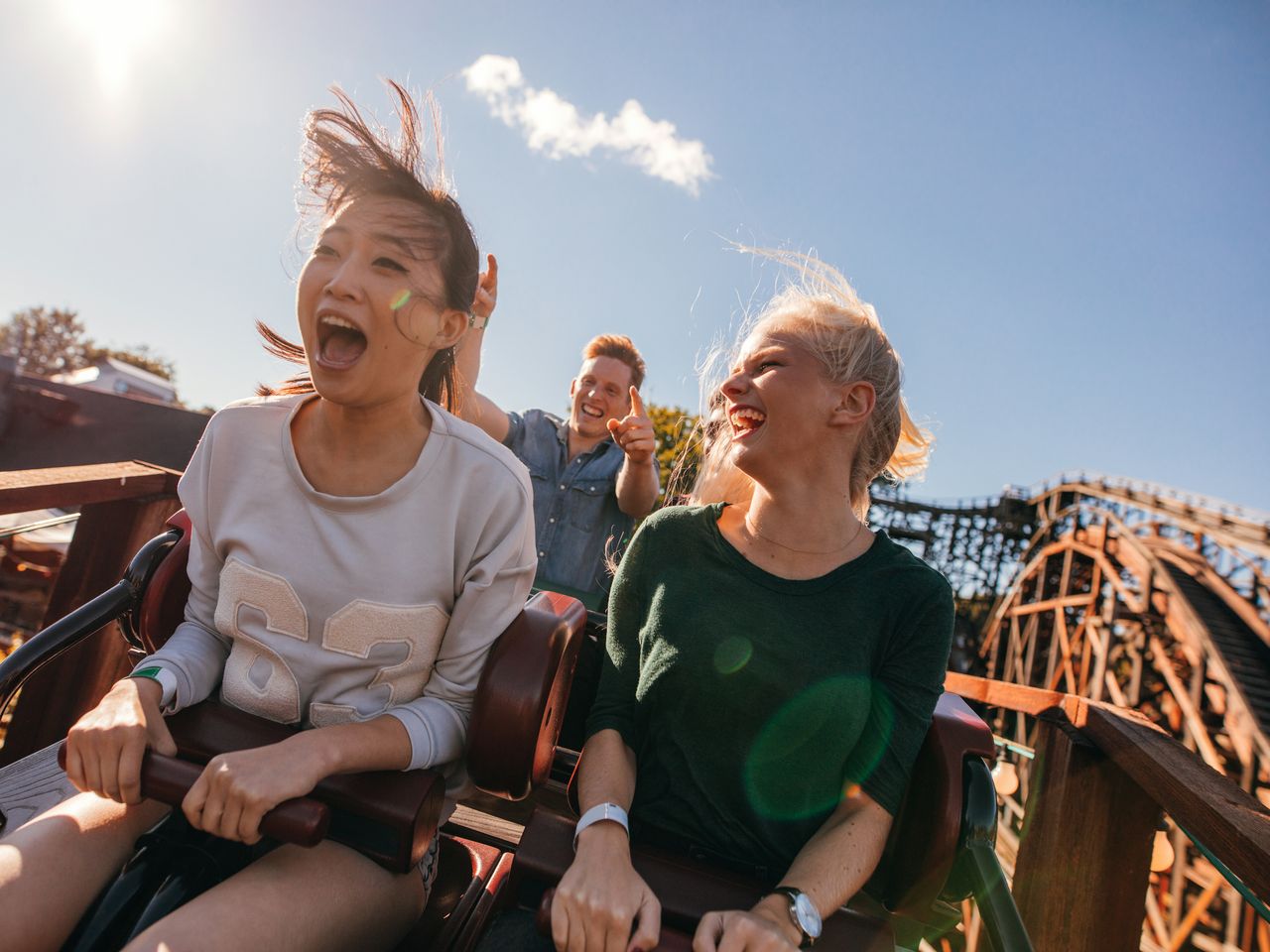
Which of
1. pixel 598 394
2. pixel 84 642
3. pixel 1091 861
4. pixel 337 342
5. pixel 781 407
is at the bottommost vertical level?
pixel 84 642

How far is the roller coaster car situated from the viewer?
95 centimetres

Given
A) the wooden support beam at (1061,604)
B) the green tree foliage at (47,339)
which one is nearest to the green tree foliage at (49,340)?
the green tree foliage at (47,339)

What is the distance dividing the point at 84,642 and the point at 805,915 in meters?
2.40

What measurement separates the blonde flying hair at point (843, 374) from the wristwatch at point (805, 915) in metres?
0.80

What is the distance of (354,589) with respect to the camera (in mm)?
1151

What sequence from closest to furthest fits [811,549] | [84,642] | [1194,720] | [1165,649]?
[811,549] → [84,642] → [1194,720] → [1165,649]

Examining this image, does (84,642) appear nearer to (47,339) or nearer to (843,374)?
(843,374)

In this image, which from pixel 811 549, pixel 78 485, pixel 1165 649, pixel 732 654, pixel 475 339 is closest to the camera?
pixel 732 654

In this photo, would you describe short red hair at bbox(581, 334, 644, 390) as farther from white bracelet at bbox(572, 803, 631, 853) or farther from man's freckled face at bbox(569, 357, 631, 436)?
white bracelet at bbox(572, 803, 631, 853)

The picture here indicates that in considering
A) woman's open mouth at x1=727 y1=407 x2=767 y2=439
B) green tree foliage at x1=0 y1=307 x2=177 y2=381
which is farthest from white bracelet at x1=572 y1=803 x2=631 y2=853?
green tree foliage at x1=0 y1=307 x2=177 y2=381

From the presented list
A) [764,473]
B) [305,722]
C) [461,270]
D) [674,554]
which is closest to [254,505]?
[305,722]

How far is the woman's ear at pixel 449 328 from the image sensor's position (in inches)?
50.2

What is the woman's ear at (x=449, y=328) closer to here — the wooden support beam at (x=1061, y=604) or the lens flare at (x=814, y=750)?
the lens flare at (x=814, y=750)

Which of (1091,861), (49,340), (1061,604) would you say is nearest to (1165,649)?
(1061,604)
